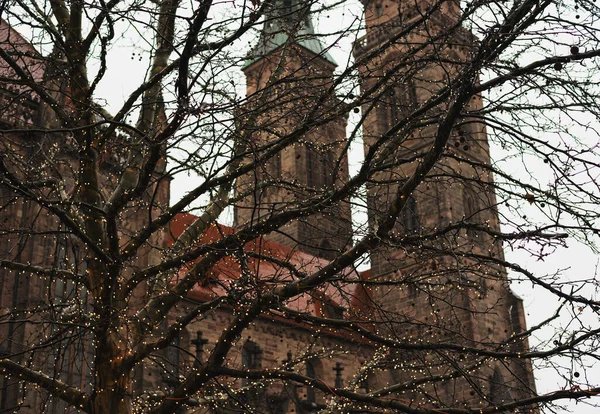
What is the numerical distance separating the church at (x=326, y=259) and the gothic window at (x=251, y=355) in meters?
0.04

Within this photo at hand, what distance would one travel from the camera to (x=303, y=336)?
2312 cm

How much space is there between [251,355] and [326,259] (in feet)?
34.7

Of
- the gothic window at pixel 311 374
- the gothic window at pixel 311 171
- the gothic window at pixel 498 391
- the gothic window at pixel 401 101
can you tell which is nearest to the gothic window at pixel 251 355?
the gothic window at pixel 311 374

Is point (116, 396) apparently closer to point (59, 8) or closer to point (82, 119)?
point (82, 119)

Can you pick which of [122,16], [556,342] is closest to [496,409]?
[556,342]

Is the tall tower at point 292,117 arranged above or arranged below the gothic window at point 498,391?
above

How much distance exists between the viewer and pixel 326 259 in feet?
39.9

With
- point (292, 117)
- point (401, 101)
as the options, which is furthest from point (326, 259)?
point (292, 117)

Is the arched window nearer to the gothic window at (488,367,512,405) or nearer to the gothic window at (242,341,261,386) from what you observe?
the gothic window at (488,367,512,405)

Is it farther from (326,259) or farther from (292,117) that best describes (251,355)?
(292,117)

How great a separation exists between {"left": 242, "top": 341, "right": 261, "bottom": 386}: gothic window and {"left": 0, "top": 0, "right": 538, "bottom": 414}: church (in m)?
0.04

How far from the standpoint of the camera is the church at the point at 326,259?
589cm

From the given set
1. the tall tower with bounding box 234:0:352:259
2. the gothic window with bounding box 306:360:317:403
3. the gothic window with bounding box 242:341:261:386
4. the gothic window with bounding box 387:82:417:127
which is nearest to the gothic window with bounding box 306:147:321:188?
the gothic window with bounding box 306:360:317:403

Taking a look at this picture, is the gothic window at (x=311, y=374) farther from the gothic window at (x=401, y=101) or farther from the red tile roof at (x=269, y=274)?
the gothic window at (x=401, y=101)
